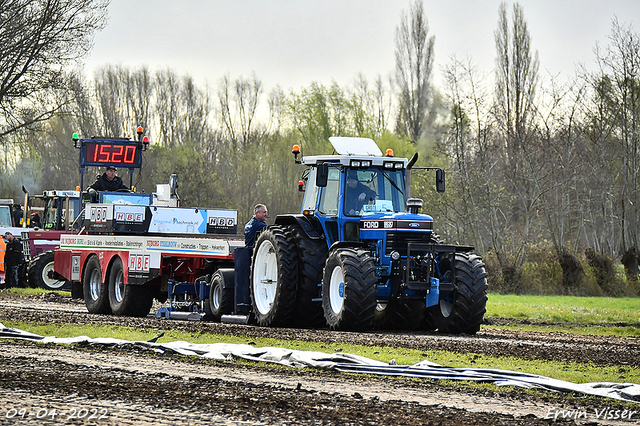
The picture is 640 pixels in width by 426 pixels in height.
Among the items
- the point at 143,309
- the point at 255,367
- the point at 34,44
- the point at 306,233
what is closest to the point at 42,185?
the point at 34,44

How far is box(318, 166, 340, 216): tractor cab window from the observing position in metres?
14.3

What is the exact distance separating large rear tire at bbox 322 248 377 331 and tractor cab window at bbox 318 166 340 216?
1.17 meters

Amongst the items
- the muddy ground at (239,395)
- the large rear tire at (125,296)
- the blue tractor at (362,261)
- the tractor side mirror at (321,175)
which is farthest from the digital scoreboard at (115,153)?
the muddy ground at (239,395)

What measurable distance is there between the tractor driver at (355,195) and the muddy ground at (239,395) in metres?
3.91

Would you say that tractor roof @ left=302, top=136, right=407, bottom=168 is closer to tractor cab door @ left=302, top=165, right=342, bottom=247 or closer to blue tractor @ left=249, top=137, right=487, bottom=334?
blue tractor @ left=249, top=137, right=487, bottom=334

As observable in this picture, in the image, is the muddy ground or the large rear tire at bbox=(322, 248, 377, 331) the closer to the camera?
the muddy ground

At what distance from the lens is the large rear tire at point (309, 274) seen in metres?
14.1

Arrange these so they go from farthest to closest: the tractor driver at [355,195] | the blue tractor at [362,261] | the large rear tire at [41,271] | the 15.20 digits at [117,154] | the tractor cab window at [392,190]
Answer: the large rear tire at [41,271] < the 15.20 digits at [117,154] < the tractor cab window at [392,190] < the tractor driver at [355,195] < the blue tractor at [362,261]

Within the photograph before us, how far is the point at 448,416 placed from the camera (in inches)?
252

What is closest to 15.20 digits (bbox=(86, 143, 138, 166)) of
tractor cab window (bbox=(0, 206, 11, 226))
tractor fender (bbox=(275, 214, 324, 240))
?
tractor fender (bbox=(275, 214, 324, 240))

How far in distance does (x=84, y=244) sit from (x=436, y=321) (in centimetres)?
810

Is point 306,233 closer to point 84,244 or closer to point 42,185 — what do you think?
point 84,244

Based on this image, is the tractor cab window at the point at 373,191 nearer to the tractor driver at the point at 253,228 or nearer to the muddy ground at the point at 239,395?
the tractor driver at the point at 253,228

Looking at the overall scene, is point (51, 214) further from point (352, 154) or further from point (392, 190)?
point (392, 190)
